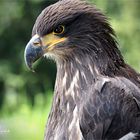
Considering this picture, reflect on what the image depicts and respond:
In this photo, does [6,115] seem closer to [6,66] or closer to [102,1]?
[6,66]

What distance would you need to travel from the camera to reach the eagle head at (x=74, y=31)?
6.64 m

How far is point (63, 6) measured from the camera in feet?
21.8

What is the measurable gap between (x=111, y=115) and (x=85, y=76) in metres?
0.43

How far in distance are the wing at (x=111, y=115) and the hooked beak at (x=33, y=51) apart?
512 mm

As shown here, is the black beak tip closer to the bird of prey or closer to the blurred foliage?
the bird of prey

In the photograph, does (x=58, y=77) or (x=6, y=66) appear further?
(x=6, y=66)

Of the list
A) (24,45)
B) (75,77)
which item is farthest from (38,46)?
(24,45)

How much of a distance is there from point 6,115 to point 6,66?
4.17 ft

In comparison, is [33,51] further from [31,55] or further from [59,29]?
[59,29]

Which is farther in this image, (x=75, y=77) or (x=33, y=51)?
(x=75, y=77)

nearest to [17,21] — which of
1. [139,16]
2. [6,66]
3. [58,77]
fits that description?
[6,66]

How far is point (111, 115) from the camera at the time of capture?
21.0 feet

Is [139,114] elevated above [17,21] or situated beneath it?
situated beneath

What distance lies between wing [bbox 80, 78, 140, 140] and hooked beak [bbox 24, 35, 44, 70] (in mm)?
512
